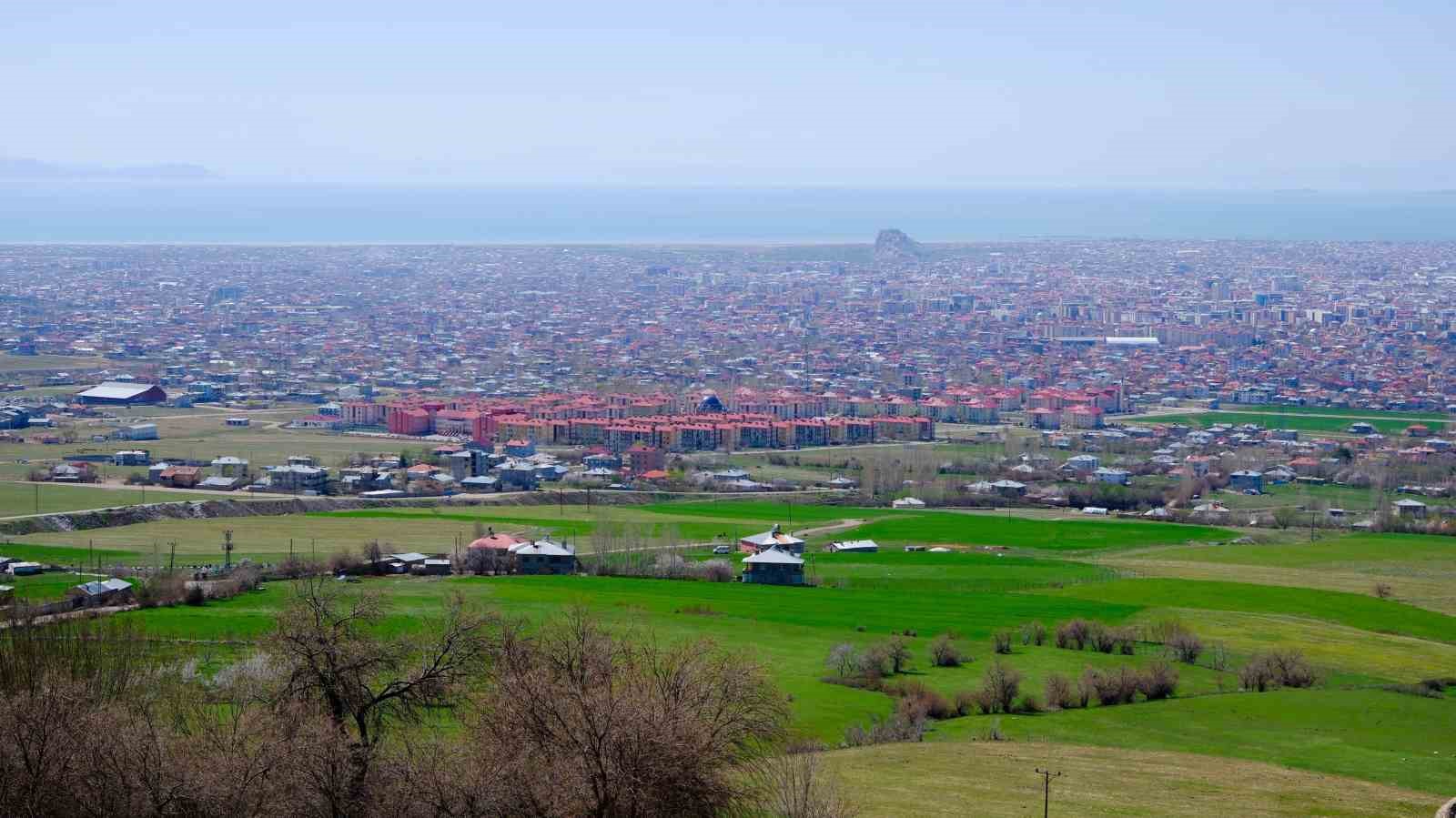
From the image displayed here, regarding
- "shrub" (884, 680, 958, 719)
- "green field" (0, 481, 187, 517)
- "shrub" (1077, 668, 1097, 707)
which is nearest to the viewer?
"shrub" (884, 680, 958, 719)

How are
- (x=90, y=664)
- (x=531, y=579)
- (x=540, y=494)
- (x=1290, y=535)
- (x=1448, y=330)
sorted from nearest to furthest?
(x=90, y=664) → (x=531, y=579) → (x=1290, y=535) → (x=540, y=494) → (x=1448, y=330)

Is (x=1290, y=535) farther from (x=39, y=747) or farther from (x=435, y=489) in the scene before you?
(x=39, y=747)

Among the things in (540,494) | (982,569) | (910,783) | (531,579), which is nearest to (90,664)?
(910,783)

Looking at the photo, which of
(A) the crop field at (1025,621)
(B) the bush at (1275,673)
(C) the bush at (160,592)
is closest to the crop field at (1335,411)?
(A) the crop field at (1025,621)

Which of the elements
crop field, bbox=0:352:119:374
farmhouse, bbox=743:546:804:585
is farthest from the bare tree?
crop field, bbox=0:352:119:374

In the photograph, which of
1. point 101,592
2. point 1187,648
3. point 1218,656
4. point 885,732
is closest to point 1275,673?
point 1218,656

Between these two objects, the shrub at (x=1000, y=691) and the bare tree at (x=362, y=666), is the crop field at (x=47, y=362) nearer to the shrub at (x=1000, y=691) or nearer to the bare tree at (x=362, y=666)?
the shrub at (x=1000, y=691)

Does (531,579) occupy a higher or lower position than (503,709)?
lower

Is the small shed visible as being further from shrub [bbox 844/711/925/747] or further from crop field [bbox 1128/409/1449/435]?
crop field [bbox 1128/409/1449/435]

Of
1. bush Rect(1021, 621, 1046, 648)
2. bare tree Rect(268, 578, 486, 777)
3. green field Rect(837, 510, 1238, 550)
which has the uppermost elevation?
bare tree Rect(268, 578, 486, 777)
